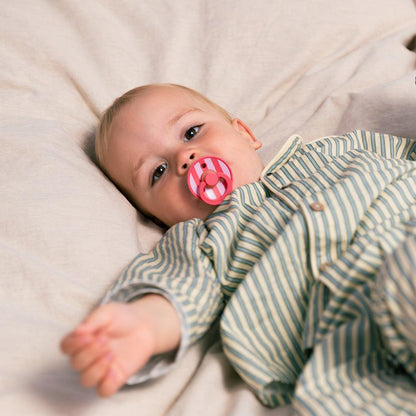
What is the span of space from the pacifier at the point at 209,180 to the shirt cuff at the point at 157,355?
27 cm

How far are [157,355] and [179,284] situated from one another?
0.11 metres

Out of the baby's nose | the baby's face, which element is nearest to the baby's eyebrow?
the baby's face

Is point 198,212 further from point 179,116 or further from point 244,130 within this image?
point 244,130

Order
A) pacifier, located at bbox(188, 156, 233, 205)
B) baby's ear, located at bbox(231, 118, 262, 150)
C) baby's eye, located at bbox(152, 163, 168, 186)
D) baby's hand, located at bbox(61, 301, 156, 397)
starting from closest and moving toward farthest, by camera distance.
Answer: baby's hand, located at bbox(61, 301, 156, 397) → pacifier, located at bbox(188, 156, 233, 205) → baby's eye, located at bbox(152, 163, 168, 186) → baby's ear, located at bbox(231, 118, 262, 150)

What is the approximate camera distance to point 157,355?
798 mm

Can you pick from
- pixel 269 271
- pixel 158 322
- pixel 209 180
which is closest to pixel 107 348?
pixel 158 322

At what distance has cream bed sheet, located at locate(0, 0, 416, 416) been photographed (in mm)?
793

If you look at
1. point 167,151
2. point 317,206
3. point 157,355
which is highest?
point 317,206

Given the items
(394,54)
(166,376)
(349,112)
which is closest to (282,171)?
(349,112)

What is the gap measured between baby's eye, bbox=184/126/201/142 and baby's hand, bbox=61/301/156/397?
527mm

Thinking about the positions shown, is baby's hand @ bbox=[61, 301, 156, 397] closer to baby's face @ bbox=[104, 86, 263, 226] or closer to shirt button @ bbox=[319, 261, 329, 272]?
shirt button @ bbox=[319, 261, 329, 272]

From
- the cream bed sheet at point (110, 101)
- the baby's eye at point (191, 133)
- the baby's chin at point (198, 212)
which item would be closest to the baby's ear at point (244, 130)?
the cream bed sheet at point (110, 101)

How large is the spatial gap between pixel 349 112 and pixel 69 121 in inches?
26.7

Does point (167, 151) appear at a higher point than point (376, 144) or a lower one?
lower
